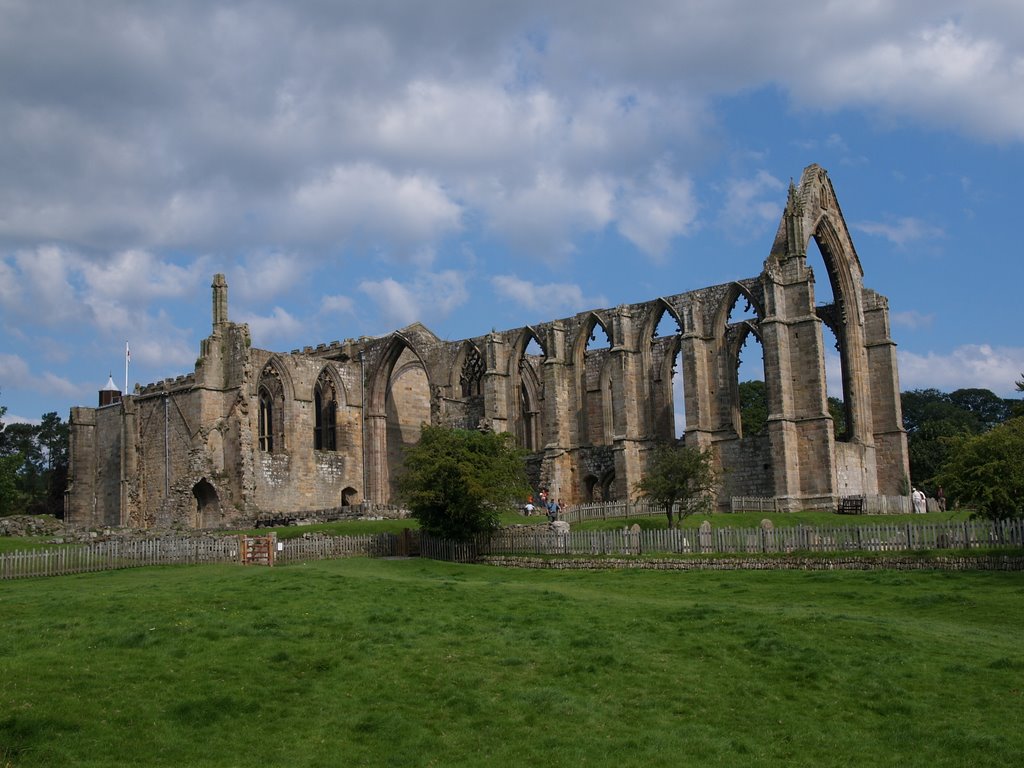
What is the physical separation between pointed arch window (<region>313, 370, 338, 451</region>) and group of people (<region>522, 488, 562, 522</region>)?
1210 centimetres

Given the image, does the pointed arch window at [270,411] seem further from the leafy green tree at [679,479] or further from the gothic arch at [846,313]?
the gothic arch at [846,313]

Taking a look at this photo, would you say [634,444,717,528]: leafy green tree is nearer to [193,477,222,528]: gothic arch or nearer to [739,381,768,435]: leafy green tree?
[193,477,222,528]: gothic arch

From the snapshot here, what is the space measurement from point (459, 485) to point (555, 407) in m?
19.1

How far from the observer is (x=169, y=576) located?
25.2 meters

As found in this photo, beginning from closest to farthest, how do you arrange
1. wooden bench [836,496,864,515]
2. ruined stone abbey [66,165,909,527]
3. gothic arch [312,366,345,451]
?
wooden bench [836,496,864,515], ruined stone abbey [66,165,909,527], gothic arch [312,366,345,451]

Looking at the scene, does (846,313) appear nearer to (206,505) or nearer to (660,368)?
(660,368)

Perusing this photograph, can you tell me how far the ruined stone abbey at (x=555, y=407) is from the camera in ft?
141

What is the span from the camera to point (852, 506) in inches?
1576

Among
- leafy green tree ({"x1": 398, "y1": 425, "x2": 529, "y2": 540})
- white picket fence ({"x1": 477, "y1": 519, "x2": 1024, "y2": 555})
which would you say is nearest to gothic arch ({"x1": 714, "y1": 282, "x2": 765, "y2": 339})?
leafy green tree ({"x1": 398, "y1": 425, "x2": 529, "y2": 540})

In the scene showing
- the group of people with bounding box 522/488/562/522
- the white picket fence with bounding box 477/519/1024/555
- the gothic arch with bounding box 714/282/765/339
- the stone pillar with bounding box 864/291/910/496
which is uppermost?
the gothic arch with bounding box 714/282/765/339

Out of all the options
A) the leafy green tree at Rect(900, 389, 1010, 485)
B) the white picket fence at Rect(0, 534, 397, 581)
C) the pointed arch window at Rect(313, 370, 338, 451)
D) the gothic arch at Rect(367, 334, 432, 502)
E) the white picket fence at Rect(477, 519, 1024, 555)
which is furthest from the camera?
the leafy green tree at Rect(900, 389, 1010, 485)

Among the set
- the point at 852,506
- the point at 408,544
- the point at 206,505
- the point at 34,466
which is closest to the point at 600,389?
the point at 852,506

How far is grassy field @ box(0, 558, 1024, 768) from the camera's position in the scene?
39.6 ft

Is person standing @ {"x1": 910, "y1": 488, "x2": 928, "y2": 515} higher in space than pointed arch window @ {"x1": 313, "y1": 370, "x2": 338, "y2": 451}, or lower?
lower
